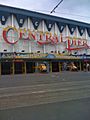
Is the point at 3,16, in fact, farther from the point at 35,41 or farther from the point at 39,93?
the point at 39,93

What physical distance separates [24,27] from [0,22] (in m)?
6.59

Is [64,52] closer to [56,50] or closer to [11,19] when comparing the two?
[56,50]

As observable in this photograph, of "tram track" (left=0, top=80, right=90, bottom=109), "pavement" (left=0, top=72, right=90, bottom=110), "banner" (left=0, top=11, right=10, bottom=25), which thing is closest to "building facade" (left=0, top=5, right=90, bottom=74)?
"banner" (left=0, top=11, right=10, bottom=25)

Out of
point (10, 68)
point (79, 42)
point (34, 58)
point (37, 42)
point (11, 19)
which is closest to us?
point (10, 68)

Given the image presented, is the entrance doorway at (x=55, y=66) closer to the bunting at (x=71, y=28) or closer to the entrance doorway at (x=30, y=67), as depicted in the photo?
the entrance doorway at (x=30, y=67)

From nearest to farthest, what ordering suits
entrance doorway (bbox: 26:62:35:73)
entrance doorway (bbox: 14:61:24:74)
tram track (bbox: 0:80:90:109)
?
tram track (bbox: 0:80:90:109) → entrance doorway (bbox: 14:61:24:74) → entrance doorway (bbox: 26:62:35:73)

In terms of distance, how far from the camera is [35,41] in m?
64.3

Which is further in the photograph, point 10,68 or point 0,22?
point 0,22

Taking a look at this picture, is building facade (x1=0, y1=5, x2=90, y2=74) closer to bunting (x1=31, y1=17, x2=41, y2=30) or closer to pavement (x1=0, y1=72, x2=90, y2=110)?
bunting (x1=31, y1=17, x2=41, y2=30)

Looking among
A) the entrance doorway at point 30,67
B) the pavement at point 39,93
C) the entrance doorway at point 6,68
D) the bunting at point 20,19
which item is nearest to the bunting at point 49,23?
the bunting at point 20,19

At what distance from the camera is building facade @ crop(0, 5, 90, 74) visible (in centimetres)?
5444

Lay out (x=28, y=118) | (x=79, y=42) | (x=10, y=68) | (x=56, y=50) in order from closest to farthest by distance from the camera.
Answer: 1. (x=28, y=118)
2. (x=10, y=68)
3. (x=56, y=50)
4. (x=79, y=42)

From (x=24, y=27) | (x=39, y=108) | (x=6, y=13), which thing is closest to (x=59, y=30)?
(x=24, y=27)

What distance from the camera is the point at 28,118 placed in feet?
28.3
